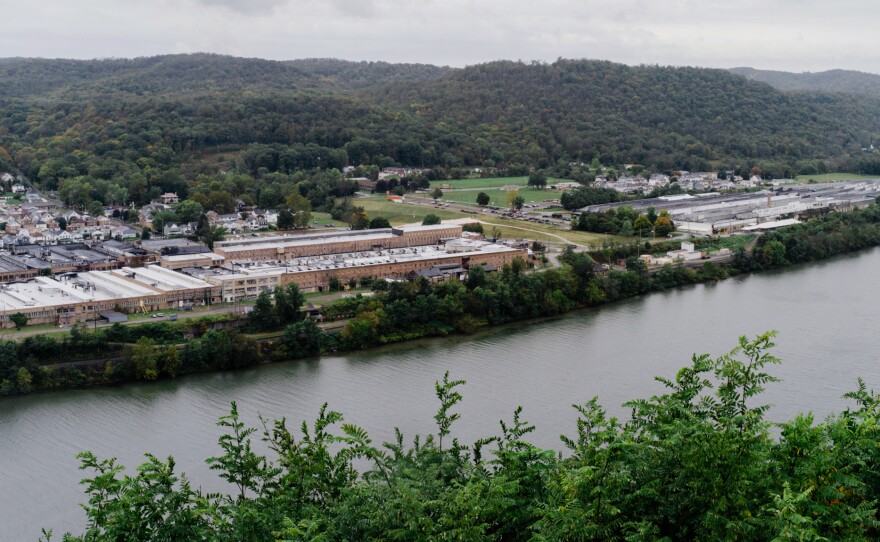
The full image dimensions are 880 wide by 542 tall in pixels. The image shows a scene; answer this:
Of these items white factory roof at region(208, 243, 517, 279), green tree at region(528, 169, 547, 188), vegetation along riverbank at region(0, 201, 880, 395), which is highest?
green tree at region(528, 169, 547, 188)

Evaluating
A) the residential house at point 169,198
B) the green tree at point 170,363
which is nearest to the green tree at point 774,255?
the green tree at point 170,363

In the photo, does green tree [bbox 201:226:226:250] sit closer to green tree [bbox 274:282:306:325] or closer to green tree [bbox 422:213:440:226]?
green tree [bbox 422:213:440:226]

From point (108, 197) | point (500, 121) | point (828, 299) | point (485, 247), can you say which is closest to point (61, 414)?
point (485, 247)

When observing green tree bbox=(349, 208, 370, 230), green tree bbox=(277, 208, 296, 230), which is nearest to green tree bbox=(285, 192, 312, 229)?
green tree bbox=(277, 208, 296, 230)

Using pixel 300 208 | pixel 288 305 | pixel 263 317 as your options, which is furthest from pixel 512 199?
pixel 263 317

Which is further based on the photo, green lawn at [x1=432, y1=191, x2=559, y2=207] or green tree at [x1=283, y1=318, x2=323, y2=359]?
green lawn at [x1=432, y1=191, x2=559, y2=207]

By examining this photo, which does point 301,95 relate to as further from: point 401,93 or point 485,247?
point 485,247

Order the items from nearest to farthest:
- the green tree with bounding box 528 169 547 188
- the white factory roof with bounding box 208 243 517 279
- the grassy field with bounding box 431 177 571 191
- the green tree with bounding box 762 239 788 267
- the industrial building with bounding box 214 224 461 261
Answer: the white factory roof with bounding box 208 243 517 279 < the industrial building with bounding box 214 224 461 261 < the green tree with bounding box 762 239 788 267 < the green tree with bounding box 528 169 547 188 < the grassy field with bounding box 431 177 571 191
